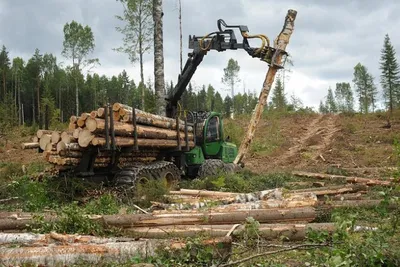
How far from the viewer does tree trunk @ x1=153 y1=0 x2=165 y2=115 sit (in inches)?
587

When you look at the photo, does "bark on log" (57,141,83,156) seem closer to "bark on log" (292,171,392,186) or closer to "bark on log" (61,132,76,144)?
"bark on log" (61,132,76,144)

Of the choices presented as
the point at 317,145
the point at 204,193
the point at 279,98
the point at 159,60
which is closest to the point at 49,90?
the point at 279,98

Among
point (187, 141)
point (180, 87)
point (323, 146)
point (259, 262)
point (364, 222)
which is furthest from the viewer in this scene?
Answer: point (323, 146)

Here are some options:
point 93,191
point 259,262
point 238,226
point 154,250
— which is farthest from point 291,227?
point 93,191

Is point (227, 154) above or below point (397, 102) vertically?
below

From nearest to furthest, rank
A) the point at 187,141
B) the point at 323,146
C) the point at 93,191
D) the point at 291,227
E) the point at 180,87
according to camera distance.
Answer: the point at 291,227
the point at 93,191
the point at 187,141
the point at 180,87
the point at 323,146

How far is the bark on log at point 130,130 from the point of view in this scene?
968cm

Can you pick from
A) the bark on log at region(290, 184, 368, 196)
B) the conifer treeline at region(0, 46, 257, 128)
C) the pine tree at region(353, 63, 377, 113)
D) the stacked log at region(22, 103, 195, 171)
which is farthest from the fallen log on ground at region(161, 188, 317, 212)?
the pine tree at region(353, 63, 377, 113)

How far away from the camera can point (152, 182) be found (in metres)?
10.0

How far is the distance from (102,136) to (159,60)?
5906 mm

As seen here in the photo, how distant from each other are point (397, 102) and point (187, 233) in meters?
48.7

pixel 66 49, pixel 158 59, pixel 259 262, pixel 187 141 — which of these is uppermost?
pixel 66 49

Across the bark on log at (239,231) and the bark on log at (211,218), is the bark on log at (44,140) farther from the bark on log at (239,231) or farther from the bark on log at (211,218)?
the bark on log at (239,231)

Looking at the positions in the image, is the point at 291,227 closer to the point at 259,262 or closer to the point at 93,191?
the point at 259,262
